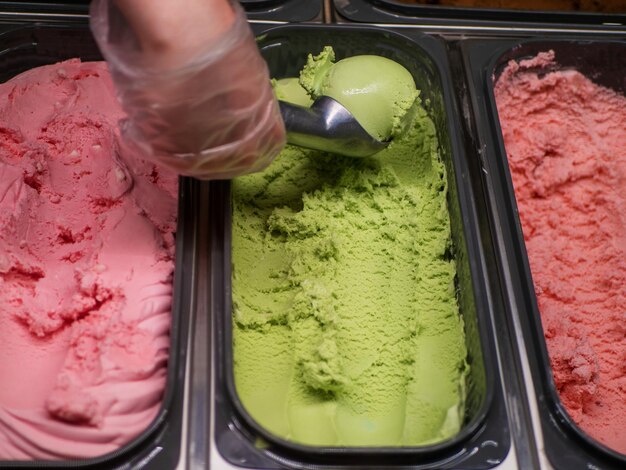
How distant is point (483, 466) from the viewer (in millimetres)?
1042

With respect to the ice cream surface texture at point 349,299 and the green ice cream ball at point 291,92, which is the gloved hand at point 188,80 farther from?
the green ice cream ball at point 291,92

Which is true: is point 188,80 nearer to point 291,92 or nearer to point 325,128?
point 325,128

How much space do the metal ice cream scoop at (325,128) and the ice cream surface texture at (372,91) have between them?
2 centimetres

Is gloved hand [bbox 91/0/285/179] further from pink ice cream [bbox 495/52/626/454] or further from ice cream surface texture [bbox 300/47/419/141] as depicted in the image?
pink ice cream [bbox 495/52/626/454]

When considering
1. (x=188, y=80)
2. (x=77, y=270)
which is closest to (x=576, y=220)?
(x=188, y=80)

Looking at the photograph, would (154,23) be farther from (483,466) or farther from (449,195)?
(483,466)

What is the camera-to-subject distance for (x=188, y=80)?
97 centimetres

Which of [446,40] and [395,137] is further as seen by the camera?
[446,40]

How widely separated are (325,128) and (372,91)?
13 centimetres

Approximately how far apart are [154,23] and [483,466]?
84cm

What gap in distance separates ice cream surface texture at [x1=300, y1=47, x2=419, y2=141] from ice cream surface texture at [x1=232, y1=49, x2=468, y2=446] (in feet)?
0.20

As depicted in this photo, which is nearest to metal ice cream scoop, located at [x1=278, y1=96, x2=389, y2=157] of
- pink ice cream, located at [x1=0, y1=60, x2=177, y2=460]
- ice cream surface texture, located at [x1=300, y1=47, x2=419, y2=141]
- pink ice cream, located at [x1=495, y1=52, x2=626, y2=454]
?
ice cream surface texture, located at [x1=300, y1=47, x2=419, y2=141]

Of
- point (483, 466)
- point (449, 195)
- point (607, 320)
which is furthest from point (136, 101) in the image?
point (607, 320)

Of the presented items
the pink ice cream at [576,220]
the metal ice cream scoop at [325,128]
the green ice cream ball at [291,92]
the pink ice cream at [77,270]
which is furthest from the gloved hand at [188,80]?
the pink ice cream at [576,220]
